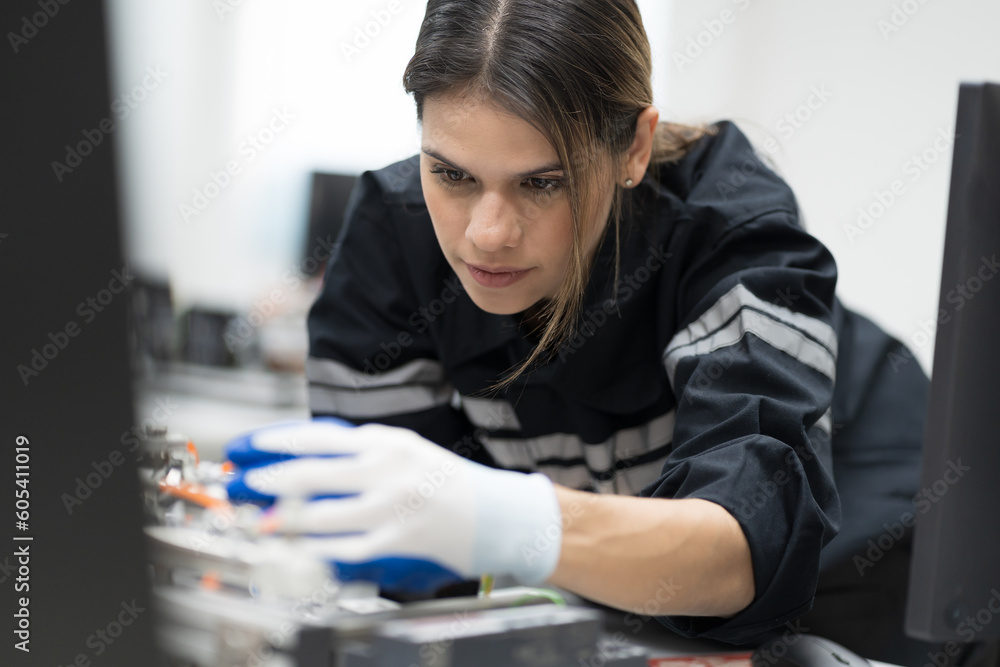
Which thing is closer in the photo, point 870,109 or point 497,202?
point 497,202

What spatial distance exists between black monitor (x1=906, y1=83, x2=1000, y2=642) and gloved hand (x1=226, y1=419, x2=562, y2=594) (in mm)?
291

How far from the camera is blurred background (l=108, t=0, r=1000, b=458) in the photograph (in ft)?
8.05

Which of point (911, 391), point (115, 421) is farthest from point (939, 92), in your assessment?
point (115, 421)

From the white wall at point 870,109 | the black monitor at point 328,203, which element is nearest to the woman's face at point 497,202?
the black monitor at point 328,203

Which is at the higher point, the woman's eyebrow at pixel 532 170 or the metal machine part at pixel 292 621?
the woman's eyebrow at pixel 532 170

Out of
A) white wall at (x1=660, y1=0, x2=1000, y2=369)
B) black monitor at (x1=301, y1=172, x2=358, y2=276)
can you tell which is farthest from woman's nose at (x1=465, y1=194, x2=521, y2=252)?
white wall at (x1=660, y1=0, x2=1000, y2=369)

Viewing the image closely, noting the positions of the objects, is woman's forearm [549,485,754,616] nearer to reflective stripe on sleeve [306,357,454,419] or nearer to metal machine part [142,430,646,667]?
metal machine part [142,430,646,667]

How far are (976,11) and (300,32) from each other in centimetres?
216

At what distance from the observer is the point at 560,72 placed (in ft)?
3.05

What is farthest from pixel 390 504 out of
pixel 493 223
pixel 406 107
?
pixel 406 107

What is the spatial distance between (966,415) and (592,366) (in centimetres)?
60

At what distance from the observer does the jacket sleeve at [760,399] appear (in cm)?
81

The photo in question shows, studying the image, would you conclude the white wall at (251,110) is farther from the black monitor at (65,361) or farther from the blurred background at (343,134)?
the black monitor at (65,361)

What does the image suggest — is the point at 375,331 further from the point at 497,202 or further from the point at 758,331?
the point at 758,331
